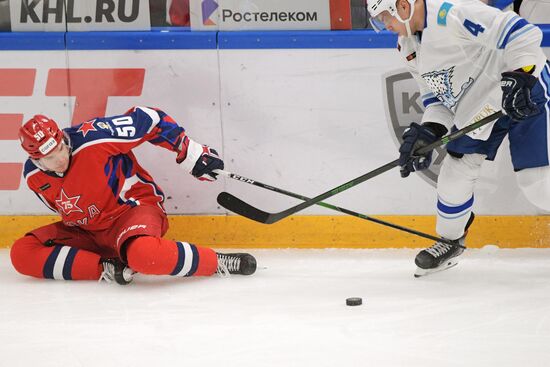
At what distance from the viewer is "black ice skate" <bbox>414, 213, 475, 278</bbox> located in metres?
3.70

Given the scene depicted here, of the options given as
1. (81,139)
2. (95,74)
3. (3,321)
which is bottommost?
(3,321)

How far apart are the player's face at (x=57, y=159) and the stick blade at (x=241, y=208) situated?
627mm

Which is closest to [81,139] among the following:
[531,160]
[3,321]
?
[3,321]

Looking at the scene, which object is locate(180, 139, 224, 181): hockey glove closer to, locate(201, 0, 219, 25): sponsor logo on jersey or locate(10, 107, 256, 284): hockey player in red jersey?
locate(10, 107, 256, 284): hockey player in red jersey

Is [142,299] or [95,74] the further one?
[95,74]

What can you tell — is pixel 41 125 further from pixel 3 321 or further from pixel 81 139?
pixel 3 321

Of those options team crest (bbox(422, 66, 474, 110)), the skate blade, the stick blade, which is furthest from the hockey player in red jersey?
team crest (bbox(422, 66, 474, 110))

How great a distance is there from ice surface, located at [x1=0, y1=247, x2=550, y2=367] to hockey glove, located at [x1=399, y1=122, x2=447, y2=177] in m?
0.46

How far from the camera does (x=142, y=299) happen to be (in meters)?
3.60

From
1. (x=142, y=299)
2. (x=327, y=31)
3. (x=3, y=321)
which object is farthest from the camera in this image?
(x=327, y=31)

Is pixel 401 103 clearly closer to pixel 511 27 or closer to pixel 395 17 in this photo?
pixel 395 17

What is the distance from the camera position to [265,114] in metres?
4.20

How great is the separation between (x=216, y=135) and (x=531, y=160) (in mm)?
1412

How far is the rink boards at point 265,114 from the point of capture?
4.12 m
